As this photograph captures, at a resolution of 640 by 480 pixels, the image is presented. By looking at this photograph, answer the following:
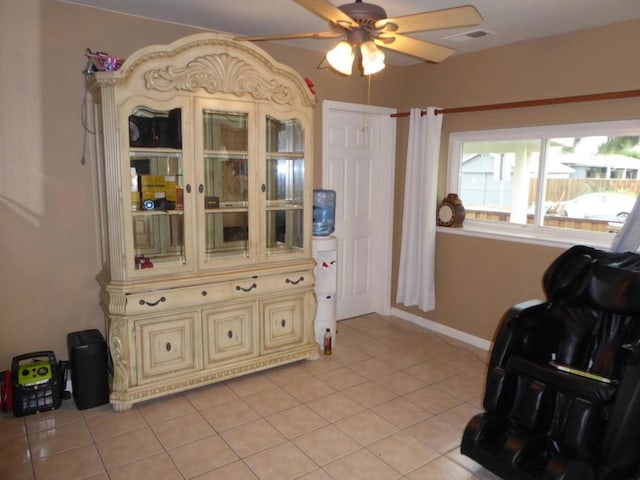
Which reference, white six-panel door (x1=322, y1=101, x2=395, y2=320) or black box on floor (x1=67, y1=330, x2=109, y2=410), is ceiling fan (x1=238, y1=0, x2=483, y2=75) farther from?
black box on floor (x1=67, y1=330, x2=109, y2=410)

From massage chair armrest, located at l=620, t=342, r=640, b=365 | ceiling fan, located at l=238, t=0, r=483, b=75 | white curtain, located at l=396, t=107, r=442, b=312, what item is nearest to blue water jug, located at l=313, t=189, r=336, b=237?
white curtain, located at l=396, t=107, r=442, b=312

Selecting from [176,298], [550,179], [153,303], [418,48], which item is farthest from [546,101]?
[153,303]

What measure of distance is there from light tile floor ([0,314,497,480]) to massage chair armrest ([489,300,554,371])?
0.61 meters

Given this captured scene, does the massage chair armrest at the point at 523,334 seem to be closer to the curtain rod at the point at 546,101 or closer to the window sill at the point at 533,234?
the window sill at the point at 533,234

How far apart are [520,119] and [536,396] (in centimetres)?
218

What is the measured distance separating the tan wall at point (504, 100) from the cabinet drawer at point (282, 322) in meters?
1.47

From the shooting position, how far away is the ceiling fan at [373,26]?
1872 mm

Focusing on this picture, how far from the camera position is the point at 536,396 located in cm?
228

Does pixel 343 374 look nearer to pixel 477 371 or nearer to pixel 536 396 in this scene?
pixel 477 371

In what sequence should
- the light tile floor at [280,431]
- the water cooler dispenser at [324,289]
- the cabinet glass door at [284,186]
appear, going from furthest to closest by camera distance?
the water cooler dispenser at [324,289] < the cabinet glass door at [284,186] < the light tile floor at [280,431]

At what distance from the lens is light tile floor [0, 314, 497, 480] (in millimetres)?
2328

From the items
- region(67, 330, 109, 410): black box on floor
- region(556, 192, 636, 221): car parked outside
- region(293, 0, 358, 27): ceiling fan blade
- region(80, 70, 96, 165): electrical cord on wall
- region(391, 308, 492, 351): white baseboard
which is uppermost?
region(293, 0, 358, 27): ceiling fan blade

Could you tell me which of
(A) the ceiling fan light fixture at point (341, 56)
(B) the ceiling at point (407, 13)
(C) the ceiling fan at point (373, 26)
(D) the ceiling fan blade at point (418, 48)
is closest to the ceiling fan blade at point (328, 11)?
(C) the ceiling fan at point (373, 26)

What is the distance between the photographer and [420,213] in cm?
417
